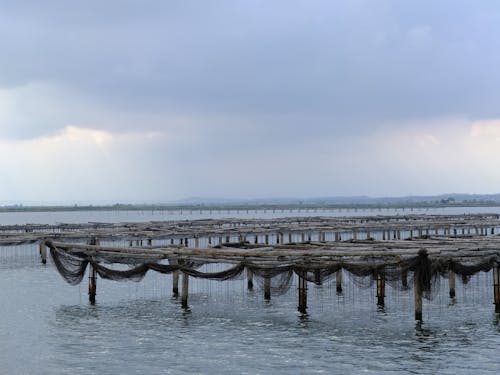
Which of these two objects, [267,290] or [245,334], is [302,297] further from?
[245,334]

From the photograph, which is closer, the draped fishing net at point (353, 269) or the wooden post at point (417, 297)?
the wooden post at point (417, 297)

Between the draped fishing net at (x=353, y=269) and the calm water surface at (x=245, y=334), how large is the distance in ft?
3.87

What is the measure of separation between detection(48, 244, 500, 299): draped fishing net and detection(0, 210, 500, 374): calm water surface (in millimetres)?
1181

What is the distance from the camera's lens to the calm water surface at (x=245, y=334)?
642 inches

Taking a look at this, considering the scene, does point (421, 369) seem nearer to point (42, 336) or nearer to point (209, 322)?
point (209, 322)

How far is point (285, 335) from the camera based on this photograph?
19219mm

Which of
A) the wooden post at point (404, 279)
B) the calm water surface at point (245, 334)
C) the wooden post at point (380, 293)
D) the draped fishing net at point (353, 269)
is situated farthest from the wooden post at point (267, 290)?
the wooden post at point (404, 279)

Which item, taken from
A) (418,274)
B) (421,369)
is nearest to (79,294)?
(418,274)

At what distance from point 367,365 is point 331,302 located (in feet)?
28.4

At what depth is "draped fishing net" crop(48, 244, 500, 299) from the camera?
20.1 metres

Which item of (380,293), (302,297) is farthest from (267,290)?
(380,293)

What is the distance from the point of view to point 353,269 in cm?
2120

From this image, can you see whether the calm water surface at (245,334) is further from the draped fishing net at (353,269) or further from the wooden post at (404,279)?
the draped fishing net at (353,269)

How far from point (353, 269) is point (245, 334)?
4.18 metres
